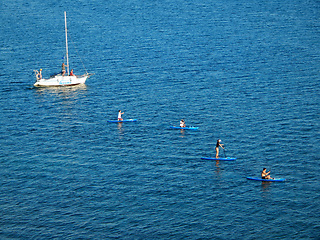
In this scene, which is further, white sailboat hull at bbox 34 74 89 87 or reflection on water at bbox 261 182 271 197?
white sailboat hull at bbox 34 74 89 87

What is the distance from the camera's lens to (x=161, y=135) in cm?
9181

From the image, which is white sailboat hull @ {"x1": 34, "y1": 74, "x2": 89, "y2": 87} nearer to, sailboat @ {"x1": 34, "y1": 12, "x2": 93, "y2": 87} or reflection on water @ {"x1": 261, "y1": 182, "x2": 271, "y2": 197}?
sailboat @ {"x1": 34, "y1": 12, "x2": 93, "y2": 87}

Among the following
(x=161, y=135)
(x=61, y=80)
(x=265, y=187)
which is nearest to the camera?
(x=265, y=187)

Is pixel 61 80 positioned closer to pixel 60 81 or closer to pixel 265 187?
pixel 60 81

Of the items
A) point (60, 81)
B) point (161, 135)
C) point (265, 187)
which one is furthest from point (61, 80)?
point (265, 187)

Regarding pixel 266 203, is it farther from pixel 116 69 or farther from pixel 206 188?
pixel 116 69

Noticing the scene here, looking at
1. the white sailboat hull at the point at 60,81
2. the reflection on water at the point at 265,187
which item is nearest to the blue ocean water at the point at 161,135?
the reflection on water at the point at 265,187

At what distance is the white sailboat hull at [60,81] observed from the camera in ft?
395

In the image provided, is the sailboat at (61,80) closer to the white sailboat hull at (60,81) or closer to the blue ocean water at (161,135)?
the white sailboat hull at (60,81)

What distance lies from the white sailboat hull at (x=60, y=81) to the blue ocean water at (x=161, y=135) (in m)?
1.69

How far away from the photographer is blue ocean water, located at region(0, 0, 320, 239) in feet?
217

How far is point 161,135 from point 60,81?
40.1 meters

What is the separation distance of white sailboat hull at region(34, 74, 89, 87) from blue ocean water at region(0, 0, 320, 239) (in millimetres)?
1688

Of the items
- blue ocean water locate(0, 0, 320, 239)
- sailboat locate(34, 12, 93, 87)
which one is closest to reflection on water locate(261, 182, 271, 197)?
blue ocean water locate(0, 0, 320, 239)
